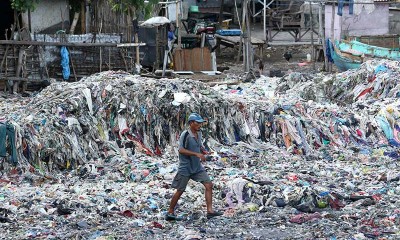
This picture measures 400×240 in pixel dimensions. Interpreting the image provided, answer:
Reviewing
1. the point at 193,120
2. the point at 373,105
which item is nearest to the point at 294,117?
the point at 373,105

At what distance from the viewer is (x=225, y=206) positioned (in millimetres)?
9820

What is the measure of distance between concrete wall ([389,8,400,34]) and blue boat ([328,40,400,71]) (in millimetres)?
5603

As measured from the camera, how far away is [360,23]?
28.7 metres

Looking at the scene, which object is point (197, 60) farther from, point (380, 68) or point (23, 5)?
point (380, 68)

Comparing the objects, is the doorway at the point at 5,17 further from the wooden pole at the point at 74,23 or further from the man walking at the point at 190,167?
the man walking at the point at 190,167

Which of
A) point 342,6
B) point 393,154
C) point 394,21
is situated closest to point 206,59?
point 342,6

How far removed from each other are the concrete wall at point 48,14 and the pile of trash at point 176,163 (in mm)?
8875

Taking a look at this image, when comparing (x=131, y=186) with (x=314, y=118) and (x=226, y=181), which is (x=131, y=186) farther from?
(x=314, y=118)

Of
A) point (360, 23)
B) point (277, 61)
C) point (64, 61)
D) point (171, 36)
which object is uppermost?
point (360, 23)

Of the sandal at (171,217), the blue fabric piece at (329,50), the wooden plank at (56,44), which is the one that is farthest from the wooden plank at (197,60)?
the sandal at (171,217)

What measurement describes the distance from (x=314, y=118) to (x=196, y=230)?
20.5 feet

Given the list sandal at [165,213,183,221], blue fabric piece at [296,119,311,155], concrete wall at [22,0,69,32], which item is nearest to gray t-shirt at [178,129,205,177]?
sandal at [165,213,183,221]

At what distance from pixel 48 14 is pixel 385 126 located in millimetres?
11680

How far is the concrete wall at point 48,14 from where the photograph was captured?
73.5 ft
